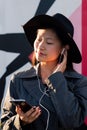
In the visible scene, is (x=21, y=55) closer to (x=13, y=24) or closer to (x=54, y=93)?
(x=13, y=24)

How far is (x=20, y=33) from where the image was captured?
2635 mm

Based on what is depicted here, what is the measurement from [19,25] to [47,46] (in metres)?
0.81

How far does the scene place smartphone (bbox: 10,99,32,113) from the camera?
5.48ft

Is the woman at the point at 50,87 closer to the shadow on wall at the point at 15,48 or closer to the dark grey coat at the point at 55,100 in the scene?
the dark grey coat at the point at 55,100

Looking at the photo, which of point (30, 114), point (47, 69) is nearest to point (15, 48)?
point (47, 69)

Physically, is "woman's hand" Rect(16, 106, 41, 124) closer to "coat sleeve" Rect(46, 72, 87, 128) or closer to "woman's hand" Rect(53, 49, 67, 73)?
"coat sleeve" Rect(46, 72, 87, 128)

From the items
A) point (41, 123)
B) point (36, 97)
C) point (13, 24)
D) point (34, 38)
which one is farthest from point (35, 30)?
point (13, 24)

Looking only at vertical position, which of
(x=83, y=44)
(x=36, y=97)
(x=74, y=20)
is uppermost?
(x=74, y=20)

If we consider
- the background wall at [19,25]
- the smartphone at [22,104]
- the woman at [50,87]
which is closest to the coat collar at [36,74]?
the woman at [50,87]

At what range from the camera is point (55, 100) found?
1.79m

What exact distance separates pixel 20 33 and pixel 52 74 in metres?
0.86

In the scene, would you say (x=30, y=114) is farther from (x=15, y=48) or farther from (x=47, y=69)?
(x=15, y=48)

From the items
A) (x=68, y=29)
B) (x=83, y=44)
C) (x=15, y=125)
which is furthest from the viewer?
(x=83, y=44)

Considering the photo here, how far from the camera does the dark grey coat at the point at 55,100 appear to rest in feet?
5.82
